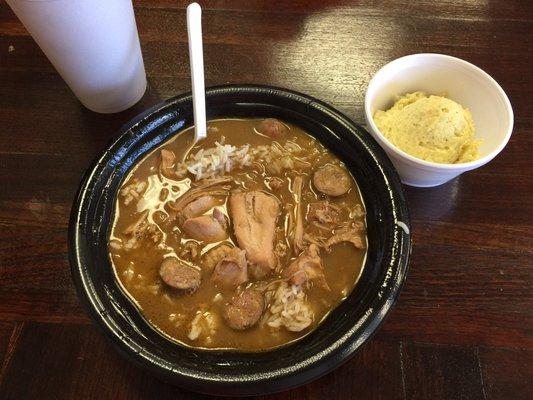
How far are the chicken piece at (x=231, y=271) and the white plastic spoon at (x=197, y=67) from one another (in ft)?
1.52

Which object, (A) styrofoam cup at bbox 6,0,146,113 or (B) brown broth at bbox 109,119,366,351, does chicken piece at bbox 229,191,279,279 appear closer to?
(B) brown broth at bbox 109,119,366,351

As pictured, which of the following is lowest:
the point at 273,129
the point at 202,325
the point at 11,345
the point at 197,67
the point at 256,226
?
the point at 11,345

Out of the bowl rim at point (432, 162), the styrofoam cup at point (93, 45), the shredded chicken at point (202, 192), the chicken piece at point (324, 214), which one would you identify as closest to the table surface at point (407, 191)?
the styrofoam cup at point (93, 45)

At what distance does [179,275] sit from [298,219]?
1.30 ft

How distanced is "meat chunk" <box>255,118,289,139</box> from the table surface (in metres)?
0.37

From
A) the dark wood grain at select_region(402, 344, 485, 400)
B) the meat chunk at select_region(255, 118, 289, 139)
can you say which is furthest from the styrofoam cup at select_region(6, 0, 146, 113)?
the dark wood grain at select_region(402, 344, 485, 400)

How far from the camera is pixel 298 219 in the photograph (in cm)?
146

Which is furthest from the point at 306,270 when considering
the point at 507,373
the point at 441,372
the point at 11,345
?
the point at 11,345

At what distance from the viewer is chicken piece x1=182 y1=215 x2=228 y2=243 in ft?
4.57

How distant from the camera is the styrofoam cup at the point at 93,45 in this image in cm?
136

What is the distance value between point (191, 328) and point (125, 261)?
29 centimetres

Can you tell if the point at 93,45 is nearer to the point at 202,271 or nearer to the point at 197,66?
the point at 197,66

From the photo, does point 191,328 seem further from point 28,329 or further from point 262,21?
point 262,21

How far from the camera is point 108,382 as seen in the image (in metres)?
1.35
